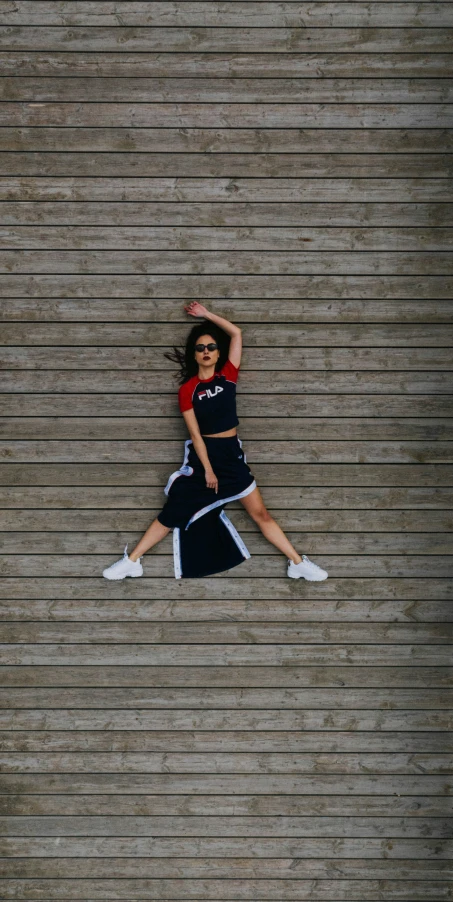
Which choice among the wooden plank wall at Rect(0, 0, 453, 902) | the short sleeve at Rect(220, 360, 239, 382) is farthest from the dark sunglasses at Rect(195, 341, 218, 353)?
the wooden plank wall at Rect(0, 0, 453, 902)

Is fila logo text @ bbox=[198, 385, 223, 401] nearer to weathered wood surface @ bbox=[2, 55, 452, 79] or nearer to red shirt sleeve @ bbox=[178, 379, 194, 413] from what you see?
red shirt sleeve @ bbox=[178, 379, 194, 413]

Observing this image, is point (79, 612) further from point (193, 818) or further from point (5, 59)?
point (5, 59)

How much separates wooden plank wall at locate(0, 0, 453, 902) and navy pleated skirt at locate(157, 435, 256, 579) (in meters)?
0.12

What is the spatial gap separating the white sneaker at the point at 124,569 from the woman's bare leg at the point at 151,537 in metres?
0.03

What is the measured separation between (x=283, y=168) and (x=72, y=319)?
1.44 m

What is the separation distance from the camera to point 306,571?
11.8ft

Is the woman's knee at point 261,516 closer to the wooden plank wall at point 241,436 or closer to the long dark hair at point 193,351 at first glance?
the wooden plank wall at point 241,436

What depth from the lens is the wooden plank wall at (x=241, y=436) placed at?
348 cm

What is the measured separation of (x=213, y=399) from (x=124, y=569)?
1081 mm

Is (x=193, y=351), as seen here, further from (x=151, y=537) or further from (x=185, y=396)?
(x=151, y=537)

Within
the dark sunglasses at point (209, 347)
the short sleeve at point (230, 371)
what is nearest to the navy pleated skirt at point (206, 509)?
the short sleeve at point (230, 371)

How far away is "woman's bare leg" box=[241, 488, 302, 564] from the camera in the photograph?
351cm

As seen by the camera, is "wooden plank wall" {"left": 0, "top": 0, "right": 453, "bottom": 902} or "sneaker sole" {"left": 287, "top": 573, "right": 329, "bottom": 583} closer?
"wooden plank wall" {"left": 0, "top": 0, "right": 453, "bottom": 902}

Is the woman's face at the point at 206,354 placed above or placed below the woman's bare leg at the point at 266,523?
above
